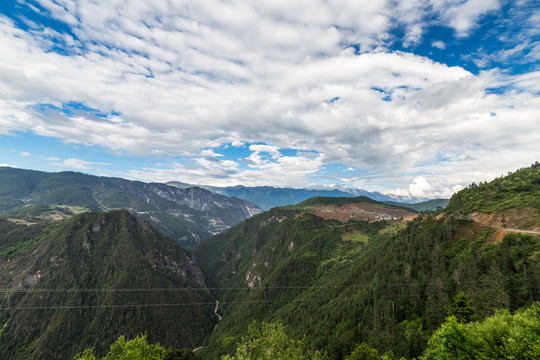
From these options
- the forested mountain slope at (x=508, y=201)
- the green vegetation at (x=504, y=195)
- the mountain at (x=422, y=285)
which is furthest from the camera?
the green vegetation at (x=504, y=195)

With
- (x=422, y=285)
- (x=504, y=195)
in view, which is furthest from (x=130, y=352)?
(x=504, y=195)

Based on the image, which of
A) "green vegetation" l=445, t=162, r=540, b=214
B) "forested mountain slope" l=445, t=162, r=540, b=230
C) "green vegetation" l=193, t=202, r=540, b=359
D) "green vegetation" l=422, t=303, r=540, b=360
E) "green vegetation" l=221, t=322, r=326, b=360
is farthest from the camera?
"green vegetation" l=445, t=162, r=540, b=214

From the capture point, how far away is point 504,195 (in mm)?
93875

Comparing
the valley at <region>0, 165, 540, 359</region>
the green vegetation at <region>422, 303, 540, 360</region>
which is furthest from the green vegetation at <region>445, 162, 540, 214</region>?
the green vegetation at <region>422, 303, 540, 360</region>

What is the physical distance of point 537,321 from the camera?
2878cm

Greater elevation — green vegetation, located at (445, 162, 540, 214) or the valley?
green vegetation, located at (445, 162, 540, 214)

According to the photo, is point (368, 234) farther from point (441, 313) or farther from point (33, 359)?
point (33, 359)

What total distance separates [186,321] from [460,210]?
223 metres

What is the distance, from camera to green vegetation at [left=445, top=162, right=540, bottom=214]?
3140 inches

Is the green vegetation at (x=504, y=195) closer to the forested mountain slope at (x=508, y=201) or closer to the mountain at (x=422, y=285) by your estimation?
the forested mountain slope at (x=508, y=201)

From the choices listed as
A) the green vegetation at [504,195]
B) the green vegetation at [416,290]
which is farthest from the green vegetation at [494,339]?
the green vegetation at [504,195]

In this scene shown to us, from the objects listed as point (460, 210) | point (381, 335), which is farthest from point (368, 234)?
point (381, 335)

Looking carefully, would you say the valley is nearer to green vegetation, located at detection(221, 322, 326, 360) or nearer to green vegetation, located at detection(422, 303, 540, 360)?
green vegetation, located at detection(221, 322, 326, 360)

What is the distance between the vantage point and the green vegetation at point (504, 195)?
7975cm
